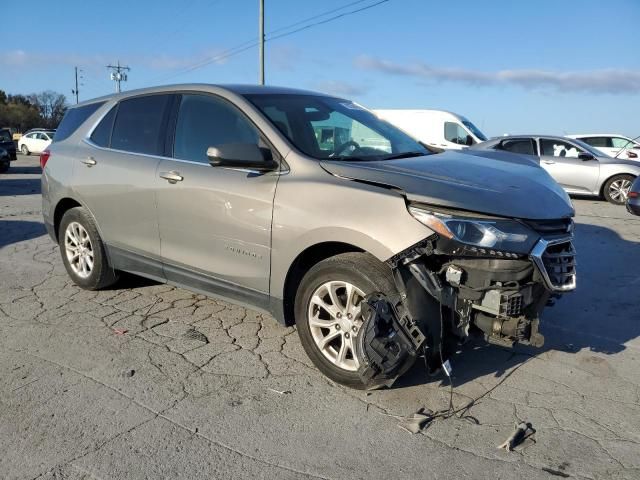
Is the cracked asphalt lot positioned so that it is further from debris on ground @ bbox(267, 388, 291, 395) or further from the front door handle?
the front door handle

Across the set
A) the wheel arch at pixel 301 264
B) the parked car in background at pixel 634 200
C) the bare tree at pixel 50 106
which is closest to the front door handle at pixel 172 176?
the wheel arch at pixel 301 264

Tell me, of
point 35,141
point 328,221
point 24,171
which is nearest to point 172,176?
point 328,221

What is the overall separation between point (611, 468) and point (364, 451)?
1.19 metres

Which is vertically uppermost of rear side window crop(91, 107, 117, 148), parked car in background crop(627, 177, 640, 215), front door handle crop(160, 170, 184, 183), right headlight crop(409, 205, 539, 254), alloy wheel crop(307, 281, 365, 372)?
rear side window crop(91, 107, 117, 148)

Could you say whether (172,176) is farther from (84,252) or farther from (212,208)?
(84,252)

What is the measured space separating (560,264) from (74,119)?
4.73 m

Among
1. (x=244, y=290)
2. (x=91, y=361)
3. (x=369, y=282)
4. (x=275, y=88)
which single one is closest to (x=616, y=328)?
(x=369, y=282)

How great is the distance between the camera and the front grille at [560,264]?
3.17 m

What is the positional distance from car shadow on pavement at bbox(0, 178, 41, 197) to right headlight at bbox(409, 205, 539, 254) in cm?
1307

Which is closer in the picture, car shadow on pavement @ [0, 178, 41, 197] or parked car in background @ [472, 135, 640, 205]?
parked car in background @ [472, 135, 640, 205]

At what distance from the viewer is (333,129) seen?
167 inches

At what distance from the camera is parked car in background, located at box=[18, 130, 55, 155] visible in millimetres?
32312

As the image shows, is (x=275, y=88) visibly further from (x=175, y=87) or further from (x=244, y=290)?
(x=244, y=290)

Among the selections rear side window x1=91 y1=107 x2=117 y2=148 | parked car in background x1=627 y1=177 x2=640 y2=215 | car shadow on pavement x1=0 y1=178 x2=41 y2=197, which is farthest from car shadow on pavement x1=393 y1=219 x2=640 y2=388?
car shadow on pavement x1=0 y1=178 x2=41 y2=197
